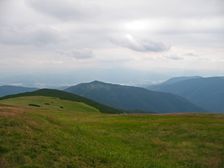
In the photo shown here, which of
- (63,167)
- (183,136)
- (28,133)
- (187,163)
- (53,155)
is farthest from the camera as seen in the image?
(183,136)

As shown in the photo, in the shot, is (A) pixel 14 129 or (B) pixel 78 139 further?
(B) pixel 78 139

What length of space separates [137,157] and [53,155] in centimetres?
794

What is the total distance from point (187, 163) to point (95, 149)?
27.4 feet

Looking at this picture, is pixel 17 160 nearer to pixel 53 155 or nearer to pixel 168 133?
pixel 53 155

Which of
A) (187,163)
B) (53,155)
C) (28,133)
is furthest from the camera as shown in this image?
(187,163)

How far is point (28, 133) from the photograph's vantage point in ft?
90.4

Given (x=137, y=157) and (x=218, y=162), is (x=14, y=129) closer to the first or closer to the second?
(x=137, y=157)

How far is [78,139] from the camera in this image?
30.6 meters

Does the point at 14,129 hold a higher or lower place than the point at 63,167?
higher

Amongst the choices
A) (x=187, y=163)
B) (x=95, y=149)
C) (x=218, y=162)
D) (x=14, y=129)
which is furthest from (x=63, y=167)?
(x=218, y=162)

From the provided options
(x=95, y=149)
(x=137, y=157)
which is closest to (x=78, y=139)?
(x=95, y=149)

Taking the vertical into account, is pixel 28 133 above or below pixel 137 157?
above

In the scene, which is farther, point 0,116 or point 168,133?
point 168,133

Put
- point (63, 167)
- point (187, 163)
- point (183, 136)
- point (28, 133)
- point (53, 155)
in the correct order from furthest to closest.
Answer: point (183, 136) < point (187, 163) < point (28, 133) < point (53, 155) < point (63, 167)
